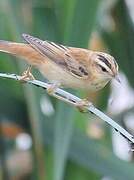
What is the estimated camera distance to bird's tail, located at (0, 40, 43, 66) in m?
1.06

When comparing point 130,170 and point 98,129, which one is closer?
point 130,170

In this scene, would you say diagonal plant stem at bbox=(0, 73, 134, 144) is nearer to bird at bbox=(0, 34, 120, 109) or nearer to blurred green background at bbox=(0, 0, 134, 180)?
bird at bbox=(0, 34, 120, 109)

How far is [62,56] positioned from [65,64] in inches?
0.7

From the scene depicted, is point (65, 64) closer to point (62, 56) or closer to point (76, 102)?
point (62, 56)

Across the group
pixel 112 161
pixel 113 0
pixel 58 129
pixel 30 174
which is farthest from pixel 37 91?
pixel 113 0

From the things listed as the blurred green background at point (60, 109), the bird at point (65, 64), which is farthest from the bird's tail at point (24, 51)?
the blurred green background at point (60, 109)

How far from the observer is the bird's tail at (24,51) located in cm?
106

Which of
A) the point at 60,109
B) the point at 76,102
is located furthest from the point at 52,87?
the point at 60,109

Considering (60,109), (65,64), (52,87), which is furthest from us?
(60,109)

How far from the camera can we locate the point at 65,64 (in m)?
1.10

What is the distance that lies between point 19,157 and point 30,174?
3.1 inches

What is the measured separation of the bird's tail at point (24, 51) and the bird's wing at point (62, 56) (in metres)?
0.02

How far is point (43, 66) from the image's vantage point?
3.50 ft

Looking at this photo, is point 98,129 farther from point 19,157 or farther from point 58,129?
point 58,129
